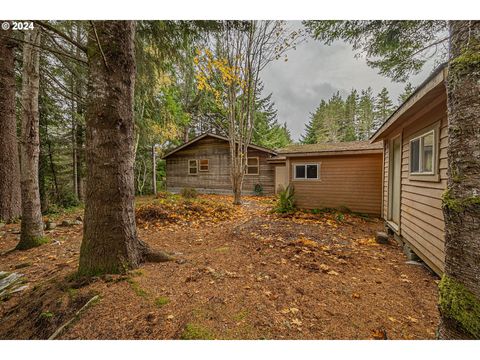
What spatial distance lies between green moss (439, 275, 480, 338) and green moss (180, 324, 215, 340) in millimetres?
1739

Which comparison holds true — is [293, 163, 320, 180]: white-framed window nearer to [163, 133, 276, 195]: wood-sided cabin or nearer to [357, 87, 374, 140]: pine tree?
[163, 133, 276, 195]: wood-sided cabin

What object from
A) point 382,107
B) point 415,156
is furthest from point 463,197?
point 382,107

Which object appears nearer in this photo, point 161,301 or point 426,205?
point 161,301

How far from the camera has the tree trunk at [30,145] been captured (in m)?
3.66

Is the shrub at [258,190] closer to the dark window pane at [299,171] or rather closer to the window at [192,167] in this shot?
the dark window pane at [299,171]

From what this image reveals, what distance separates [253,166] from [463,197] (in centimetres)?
1291

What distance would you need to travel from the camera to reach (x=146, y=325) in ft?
5.54

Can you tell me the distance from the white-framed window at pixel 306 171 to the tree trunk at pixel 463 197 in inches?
290

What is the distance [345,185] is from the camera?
26.2 feet

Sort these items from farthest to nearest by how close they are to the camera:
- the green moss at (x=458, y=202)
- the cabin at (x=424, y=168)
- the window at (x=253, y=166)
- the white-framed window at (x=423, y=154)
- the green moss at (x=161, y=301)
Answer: the window at (x=253, y=166)
the white-framed window at (x=423, y=154)
the cabin at (x=424, y=168)
the green moss at (x=161, y=301)
the green moss at (x=458, y=202)

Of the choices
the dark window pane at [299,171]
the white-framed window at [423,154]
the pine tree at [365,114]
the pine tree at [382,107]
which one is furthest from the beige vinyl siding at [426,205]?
the pine tree at [382,107]

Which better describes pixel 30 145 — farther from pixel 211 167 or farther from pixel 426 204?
pixel 211 167

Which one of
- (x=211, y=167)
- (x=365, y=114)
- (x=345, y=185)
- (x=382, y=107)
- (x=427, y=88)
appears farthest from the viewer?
(x=365, y=114)
